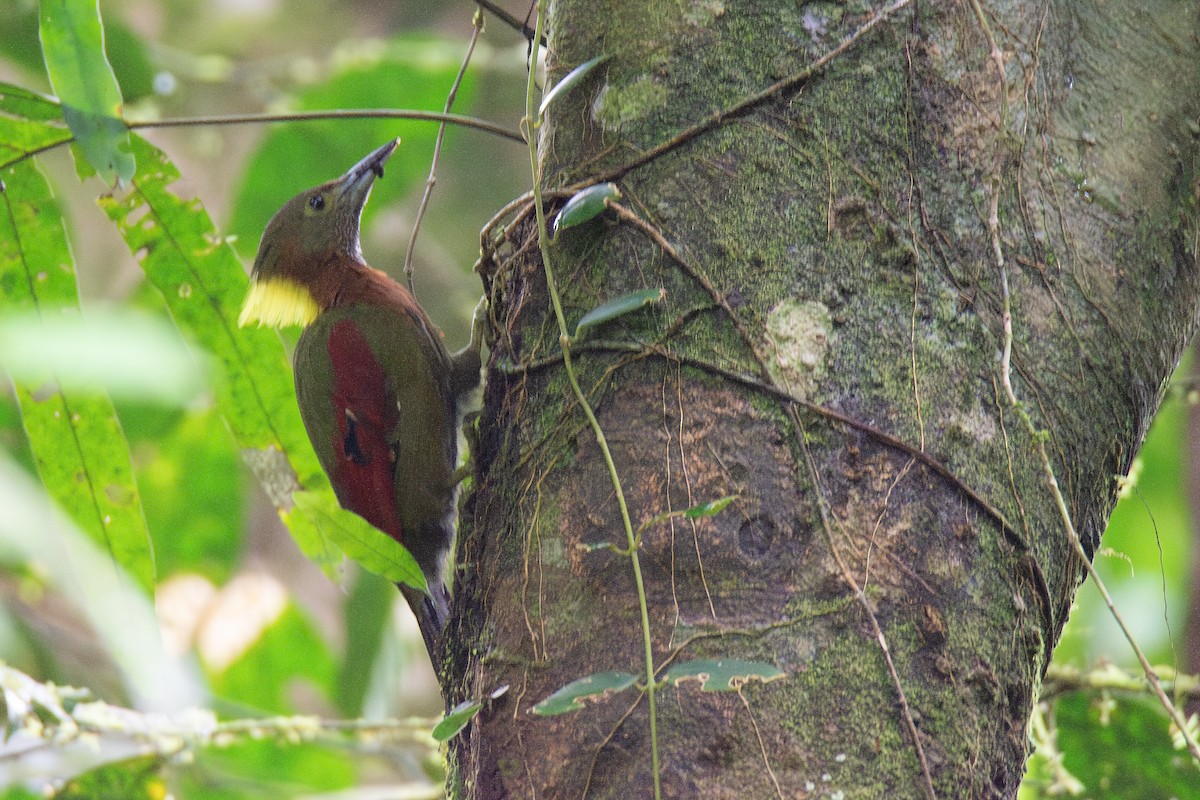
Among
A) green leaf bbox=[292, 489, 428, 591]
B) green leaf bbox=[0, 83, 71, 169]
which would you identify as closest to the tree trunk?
green leaf bbox=[292, 489, 428, 591]

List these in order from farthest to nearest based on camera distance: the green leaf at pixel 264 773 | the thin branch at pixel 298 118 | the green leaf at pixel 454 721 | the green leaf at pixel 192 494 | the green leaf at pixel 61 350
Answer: the green leaf at pixel 192 494 < the green leaf at pixel 264 773 < the green leaf at pixel 61 350 < the thin branch at pixel 298 118 < the green leaf at pixel 454 721

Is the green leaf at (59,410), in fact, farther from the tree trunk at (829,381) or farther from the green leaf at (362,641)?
the green leaf at (362,641)

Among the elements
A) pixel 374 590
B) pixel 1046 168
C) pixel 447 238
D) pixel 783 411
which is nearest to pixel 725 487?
pixel 783 411

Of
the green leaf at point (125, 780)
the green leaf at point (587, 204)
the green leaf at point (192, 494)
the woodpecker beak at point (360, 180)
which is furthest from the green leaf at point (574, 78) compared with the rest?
the green leaf at point (192, 494)

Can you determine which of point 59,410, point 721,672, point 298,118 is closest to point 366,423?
point 59,410

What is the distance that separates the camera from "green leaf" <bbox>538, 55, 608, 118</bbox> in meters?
1.86

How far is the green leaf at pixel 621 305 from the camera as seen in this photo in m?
1.66

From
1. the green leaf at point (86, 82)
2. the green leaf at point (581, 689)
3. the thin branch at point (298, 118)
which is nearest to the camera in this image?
the green leaf at point (581, 689)

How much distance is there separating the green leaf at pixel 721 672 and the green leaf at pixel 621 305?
1.69ft

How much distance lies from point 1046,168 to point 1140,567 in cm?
263

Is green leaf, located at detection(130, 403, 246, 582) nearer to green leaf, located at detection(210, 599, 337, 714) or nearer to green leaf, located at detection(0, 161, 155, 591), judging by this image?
green leaf, located at detection(210, 599, 337, 714)

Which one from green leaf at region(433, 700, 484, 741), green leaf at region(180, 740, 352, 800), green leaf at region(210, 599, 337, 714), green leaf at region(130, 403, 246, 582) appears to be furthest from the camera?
green leaf at region(210, 599, 337, 714)

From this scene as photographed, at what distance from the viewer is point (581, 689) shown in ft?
4.60

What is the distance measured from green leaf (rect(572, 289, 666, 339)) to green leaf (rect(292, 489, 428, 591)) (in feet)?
1.54
